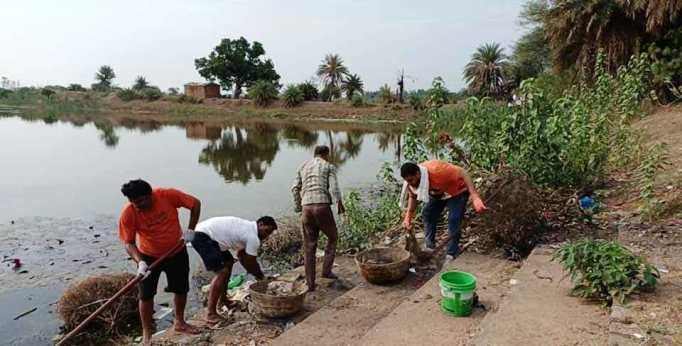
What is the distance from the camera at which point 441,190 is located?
4914 mm

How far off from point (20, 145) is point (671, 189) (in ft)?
75.9

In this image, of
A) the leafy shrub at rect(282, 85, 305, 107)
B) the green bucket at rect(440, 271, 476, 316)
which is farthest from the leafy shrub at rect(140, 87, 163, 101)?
the green bucket at rect(440, 271, 476, 316)

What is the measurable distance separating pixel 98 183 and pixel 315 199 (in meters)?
10.1

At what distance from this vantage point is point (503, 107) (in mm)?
6750

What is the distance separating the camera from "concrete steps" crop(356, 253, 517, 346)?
3266 mm

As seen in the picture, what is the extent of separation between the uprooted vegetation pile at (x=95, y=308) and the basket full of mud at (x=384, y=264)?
2496 millimetres

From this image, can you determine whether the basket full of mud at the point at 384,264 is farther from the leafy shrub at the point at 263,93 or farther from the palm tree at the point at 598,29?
the leafy shrub at the point at 263,93

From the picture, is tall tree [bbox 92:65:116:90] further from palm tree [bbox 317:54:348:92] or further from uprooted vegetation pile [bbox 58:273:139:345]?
uprooted vegetation pile [bbox 58:273:139:345]

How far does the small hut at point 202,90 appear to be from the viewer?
4944 centimetres

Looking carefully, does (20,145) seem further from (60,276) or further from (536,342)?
(536,342)

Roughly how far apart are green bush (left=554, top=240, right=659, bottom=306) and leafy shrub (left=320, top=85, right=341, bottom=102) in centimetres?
→ 4428

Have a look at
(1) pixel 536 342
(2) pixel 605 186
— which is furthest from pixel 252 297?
(2) pixel 605 186

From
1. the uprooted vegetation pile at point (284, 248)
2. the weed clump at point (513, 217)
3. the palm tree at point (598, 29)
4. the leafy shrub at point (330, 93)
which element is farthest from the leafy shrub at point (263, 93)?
the weed clump at point (513, 217)

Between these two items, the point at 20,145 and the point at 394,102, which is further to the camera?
the point at 394,102
